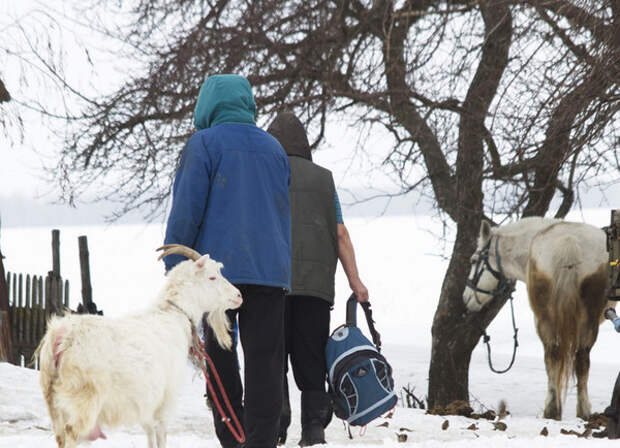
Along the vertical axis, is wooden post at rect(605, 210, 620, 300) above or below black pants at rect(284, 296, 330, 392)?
above

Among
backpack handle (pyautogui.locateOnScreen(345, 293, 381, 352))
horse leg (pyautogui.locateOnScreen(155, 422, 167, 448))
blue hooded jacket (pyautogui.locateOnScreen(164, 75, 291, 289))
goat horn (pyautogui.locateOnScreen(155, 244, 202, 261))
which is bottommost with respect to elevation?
horse leg (pyautogui.locateOnScreen(155, 422, 167, 448))

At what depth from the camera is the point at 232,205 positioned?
14.8 feet

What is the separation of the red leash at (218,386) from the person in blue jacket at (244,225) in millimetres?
74

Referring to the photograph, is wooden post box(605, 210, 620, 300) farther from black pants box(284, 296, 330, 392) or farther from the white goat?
the white goat

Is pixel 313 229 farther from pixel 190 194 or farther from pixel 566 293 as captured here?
pixel 566 293

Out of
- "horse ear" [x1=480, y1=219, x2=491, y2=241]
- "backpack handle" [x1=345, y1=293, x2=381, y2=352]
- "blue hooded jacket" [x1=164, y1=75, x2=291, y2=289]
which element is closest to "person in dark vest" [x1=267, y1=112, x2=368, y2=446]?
"backpack handle" [x1=345, y1=293, x2=381, y2=352]

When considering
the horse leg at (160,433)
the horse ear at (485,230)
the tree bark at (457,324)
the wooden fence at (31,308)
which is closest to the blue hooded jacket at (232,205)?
the horse leg at (160,433)

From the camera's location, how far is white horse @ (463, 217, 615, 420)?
9617 millimetres

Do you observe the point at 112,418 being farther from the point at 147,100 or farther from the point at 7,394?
the point at 147,100

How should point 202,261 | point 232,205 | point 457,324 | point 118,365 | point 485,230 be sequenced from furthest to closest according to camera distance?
point 457,324, point 485,230, point 232,205, point 202,261, point 118,365

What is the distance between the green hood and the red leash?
3.72 ft

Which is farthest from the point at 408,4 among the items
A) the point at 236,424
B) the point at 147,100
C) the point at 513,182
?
the point at 236,424

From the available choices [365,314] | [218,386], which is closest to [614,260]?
[365,314]

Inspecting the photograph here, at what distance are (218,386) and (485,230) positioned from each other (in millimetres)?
6396
